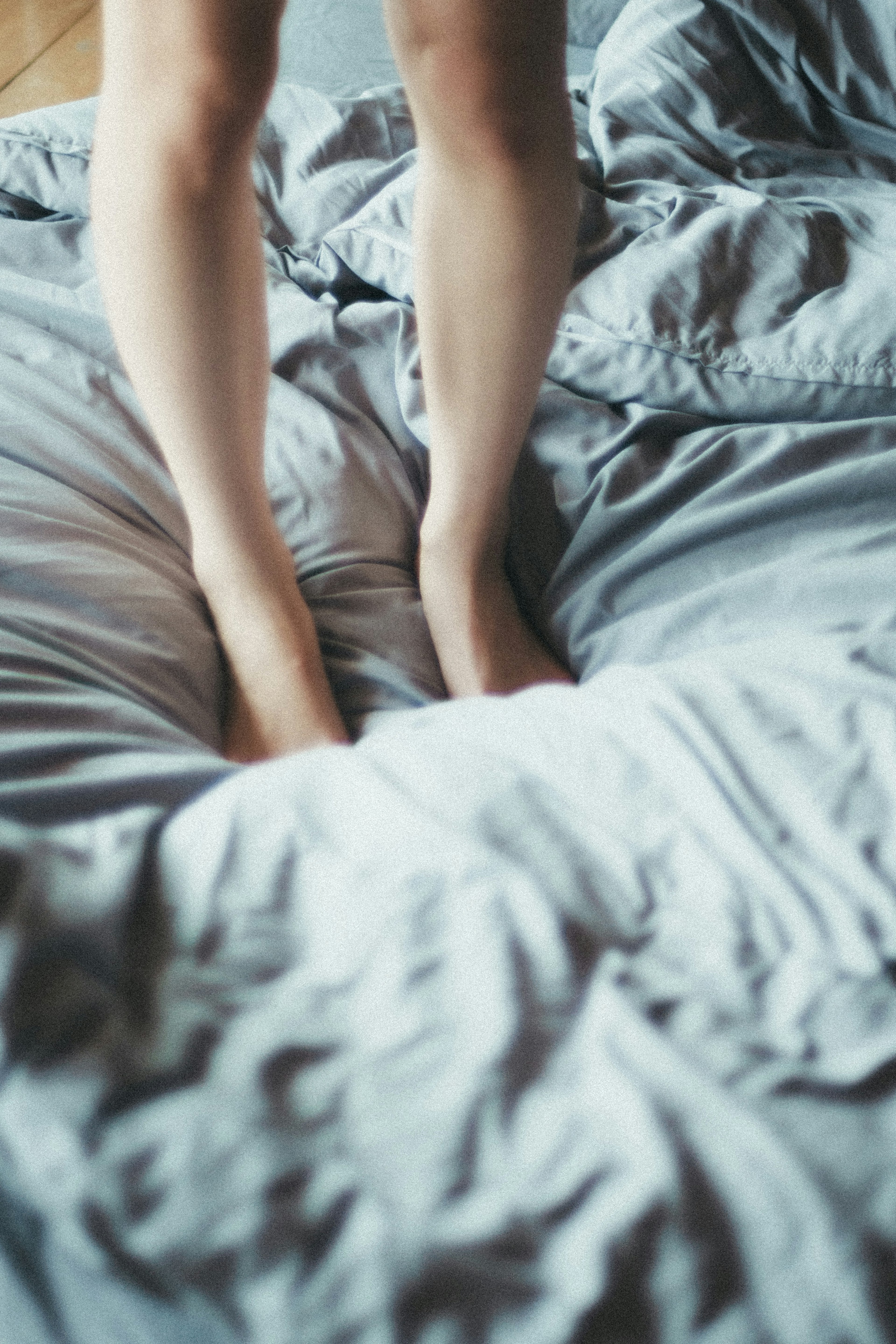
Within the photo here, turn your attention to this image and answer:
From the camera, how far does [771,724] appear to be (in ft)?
1.55

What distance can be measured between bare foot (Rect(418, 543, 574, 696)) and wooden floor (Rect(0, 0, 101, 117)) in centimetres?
158

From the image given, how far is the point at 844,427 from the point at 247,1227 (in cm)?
65

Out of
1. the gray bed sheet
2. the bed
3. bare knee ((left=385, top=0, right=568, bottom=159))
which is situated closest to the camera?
the bed

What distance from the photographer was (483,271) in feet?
2.10

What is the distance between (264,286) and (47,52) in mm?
1817

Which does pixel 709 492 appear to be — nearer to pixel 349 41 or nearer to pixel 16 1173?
pixel 16 1173

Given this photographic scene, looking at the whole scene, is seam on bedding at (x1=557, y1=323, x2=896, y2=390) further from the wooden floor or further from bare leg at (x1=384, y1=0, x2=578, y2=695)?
the wooden floor

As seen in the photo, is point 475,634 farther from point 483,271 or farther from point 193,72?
point 193,72

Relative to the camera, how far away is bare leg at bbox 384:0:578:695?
21.8 inches

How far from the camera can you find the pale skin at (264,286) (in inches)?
21.9

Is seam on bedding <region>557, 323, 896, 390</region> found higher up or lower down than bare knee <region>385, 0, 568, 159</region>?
lower down

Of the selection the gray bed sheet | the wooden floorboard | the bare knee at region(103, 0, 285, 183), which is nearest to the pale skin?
the bare knee at region(103, 0, 285, 183)

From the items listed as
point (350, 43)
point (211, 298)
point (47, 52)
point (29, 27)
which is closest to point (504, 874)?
point (211, 298)

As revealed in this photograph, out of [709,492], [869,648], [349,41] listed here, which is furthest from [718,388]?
[349,41]
